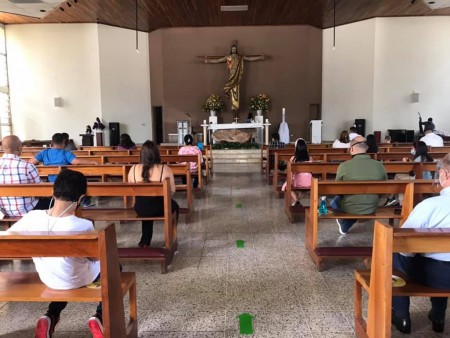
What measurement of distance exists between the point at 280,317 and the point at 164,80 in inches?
522

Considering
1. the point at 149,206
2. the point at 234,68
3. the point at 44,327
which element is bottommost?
the point at 44,327

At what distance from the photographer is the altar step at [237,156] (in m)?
11.6

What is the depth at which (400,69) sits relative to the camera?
518 inches

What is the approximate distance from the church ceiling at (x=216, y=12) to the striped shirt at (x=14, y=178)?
869 cm

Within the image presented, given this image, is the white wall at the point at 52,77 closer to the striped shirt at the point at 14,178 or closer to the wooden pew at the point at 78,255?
the striped shirt at the point at 14,178

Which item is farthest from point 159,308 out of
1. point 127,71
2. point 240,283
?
point 127,71

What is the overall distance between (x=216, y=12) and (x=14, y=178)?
10.3 meters

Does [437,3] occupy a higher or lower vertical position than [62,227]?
higher

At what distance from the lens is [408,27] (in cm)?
1298

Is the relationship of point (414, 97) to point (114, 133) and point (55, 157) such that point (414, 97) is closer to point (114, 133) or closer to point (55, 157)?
point (114, 133)

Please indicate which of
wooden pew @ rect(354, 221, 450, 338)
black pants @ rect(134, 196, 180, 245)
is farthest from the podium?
wooden pew @ rect(354, 221, 450, 338)

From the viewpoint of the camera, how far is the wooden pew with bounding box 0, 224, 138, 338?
1807mm

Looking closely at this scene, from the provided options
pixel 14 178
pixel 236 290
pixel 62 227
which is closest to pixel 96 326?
pixel 62 227

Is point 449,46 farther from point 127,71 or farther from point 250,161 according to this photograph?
point 127,71
